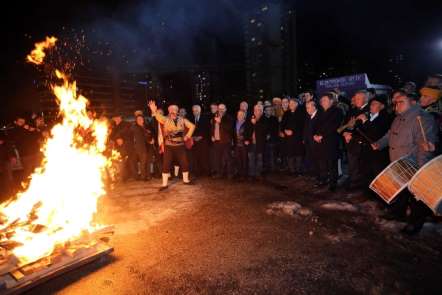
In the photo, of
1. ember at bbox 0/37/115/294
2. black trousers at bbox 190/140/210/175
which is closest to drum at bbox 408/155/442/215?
ember at bbox 0/37/115/294

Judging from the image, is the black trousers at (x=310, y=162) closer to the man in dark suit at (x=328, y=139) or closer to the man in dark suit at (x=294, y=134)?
the man in dark suit at (x=294, y=134)

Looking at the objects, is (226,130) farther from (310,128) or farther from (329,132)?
(329,132)

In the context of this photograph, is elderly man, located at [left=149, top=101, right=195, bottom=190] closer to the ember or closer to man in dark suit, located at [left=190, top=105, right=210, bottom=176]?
man in dark suit, located at [left=190, top=105, right=210, bottom=176]

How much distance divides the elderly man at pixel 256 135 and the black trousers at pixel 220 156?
2.11ft

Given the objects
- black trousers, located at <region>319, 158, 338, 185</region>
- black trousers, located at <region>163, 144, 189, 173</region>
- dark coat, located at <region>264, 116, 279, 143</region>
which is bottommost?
A: black trousers, located at <region>319, 158, 338, 185</region>

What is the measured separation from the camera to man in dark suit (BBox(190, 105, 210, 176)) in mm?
8875

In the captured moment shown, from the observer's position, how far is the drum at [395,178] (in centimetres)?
452

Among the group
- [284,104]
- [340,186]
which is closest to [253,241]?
[340,186]

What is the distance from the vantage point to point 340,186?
7215 mm

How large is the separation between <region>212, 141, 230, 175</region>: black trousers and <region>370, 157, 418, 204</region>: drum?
4564mm

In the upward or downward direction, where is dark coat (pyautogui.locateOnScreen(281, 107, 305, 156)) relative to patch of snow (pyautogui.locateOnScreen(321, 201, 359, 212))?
upward

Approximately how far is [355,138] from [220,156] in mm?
3733

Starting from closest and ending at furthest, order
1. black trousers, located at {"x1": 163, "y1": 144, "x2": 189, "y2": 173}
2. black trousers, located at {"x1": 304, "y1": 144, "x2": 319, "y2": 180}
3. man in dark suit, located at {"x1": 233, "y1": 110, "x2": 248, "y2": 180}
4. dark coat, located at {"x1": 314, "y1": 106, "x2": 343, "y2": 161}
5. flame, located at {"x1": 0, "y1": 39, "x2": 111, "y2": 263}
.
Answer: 1. flame, located at {"x1": 0, "y1": 39, "x2": 111, "y2": 263}
2. dark coat, located at {"x1": 314, "y1": 106, "x2": 343, "y2": 161}
3. black trousers, located at {"x1": 163, "y1": 144, "x2": 189, "y2": 173}
4. black trousers, located at {"x1": 304, "y1": 144, "x2": 319, "y2": 180}
5. man in dark suit, located at {"x1": 233, "y1": 110, "x2": 248, "y2": 180}

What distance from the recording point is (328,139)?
7031 mm
